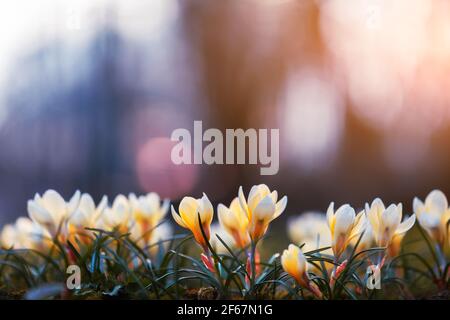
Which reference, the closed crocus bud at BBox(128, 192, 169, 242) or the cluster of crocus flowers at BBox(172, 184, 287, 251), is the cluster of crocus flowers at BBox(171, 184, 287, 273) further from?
the closed crocus bud at BBox(128, 192, 169, 242)

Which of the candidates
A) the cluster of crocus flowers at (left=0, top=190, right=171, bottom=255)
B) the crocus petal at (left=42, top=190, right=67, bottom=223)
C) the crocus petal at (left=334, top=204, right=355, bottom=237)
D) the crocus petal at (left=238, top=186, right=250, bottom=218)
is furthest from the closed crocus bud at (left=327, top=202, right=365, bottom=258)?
the crocus petal at (left=42, top=190, right=67, bottom=223)

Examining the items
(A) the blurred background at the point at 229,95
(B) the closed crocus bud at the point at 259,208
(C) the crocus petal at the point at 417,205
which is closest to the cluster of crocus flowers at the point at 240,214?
(B) the closed crocus bud at the point at 259,208

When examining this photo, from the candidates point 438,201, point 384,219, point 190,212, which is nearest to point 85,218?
point 190,212

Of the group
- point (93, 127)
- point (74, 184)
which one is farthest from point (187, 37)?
point (74, 184)

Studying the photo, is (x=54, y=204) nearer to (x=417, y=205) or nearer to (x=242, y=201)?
(x=242, y=201)

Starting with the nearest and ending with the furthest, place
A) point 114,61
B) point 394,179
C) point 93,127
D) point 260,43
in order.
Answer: point 93,127 < point 114,61 < point 260,43 < point 394,179

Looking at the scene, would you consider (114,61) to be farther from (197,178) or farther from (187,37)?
(197,178)
